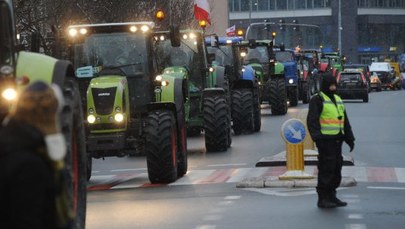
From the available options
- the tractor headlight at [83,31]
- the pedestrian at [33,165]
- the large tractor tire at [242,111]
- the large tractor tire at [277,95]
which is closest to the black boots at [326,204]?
the tractor headlight at [83,31]

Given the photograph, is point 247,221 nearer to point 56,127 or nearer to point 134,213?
point 134,213

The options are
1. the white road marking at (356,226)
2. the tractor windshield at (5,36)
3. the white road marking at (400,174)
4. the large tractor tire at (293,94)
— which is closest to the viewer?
the tractor windshield at (5,36)

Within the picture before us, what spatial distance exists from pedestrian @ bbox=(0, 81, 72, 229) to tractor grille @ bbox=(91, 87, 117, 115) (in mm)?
11503

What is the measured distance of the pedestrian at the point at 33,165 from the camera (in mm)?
5473

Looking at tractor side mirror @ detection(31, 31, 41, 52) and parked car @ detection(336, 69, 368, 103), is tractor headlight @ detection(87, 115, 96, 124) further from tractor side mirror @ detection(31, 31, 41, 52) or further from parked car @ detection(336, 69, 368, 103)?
parked car @ detection(336, 69, 368, 103)

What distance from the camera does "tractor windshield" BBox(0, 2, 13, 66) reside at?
10250 millimetres

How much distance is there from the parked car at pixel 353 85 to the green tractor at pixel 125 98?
120 ft

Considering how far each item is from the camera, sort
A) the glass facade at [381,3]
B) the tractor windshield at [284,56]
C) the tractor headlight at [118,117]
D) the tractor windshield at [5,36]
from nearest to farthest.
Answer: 1. the tractor windshield at [5,36]
2. the tractor headlight at [118,117]
3. the tractor windshield at [284,56]
4. the glass facade at [381,3]

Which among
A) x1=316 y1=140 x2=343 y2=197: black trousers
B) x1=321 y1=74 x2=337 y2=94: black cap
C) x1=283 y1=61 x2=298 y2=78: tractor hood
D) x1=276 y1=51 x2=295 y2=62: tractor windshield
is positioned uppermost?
x1=321 y1=74 x2=337 y2=94: black cap

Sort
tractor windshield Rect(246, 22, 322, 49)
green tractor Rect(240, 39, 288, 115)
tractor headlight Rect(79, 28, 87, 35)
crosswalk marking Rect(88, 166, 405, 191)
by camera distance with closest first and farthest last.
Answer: crosswalk marking Rect(88, 166, 405, 191) < tractor headlight Rect(79, 28, 87, 35) < green tractor Rect(240, 39, 288, 115) < tractor windshield Rect(246, 22, 322, 49)

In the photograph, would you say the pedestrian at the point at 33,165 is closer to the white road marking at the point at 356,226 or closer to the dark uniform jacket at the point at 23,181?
the dark uniform jacket at the point at 23,181

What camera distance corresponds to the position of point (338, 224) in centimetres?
1255

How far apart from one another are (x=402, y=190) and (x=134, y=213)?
443cm

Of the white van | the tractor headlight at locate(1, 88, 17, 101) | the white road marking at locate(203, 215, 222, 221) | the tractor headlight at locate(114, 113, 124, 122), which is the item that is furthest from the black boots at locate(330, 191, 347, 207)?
the white van
